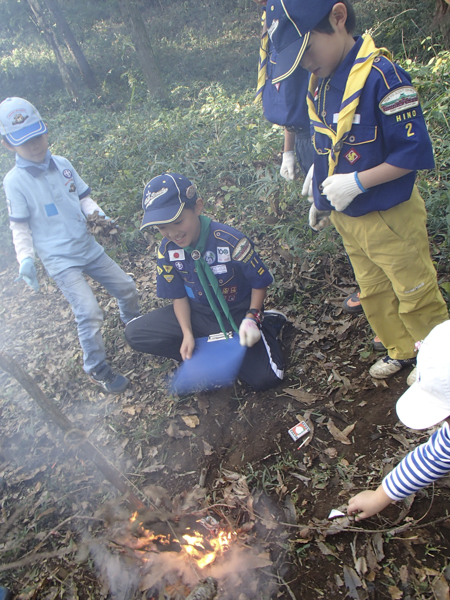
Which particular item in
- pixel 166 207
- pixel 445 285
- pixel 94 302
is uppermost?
pixel 166 207

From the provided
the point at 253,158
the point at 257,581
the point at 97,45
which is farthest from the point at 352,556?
the point at 97,45

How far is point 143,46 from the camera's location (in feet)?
30.8

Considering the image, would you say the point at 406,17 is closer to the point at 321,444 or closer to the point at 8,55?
the point at 321,444

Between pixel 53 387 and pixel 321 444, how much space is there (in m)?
3.01

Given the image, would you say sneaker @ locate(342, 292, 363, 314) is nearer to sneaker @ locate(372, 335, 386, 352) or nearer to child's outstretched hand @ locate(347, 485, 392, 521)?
sneaker @ locate(372, 335, 386, 352)

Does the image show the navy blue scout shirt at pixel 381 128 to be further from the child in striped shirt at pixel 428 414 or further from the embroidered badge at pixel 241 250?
the embroidered badge at pixel 241 250

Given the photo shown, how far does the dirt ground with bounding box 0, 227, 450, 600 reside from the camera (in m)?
2.02

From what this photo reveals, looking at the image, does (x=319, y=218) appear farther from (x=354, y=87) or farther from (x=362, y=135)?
(x=354, y=87)

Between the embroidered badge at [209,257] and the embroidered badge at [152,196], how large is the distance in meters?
0.61

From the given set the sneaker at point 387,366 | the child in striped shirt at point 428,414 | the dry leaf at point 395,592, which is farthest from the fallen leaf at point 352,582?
the sneaker at point 387,366

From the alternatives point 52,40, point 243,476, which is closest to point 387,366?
point 243,476

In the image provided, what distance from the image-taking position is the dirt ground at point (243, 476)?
2.02 m

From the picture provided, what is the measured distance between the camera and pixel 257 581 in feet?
6.73

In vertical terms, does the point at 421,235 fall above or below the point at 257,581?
above
